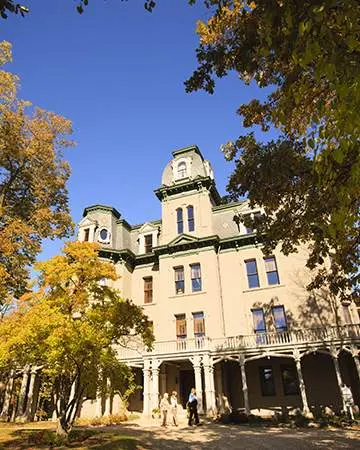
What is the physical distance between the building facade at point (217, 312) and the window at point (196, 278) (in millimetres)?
81

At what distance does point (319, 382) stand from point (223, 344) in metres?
6.35

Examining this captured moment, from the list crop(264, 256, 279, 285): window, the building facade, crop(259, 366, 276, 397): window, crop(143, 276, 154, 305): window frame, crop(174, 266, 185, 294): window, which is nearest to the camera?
the building facade

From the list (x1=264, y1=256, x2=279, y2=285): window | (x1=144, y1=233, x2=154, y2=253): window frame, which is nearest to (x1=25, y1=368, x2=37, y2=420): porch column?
(x1=144, y1=233, x2=154, y2=253): window frame

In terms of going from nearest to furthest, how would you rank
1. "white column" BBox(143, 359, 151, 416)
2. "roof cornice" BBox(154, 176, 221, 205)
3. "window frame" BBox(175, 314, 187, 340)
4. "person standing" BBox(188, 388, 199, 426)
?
"person standing" BBox(188, 388, 199, 426) < "white column" BBox(143, 359, 151, 416) < "window frame" BBox(175, 314, 187, 340) < "roof cornice" BBox(154, 176, 221, 205)

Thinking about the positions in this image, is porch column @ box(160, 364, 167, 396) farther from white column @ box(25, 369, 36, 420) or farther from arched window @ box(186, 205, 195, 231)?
arched window @ box(186, 205, 195, 231)

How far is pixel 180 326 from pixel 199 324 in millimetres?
1502

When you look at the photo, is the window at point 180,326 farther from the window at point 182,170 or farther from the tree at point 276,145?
the tree at point 276,145

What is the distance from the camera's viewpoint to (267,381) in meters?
22.7

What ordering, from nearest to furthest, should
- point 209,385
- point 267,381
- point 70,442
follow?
point 70,442
point 209,385
point 267,381

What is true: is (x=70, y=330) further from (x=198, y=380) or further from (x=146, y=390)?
(x=146, y=390)

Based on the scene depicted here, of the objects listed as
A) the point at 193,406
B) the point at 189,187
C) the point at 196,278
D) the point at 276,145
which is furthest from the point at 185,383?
the point at 276,145

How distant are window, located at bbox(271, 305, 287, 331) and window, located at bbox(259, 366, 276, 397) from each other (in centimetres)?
280

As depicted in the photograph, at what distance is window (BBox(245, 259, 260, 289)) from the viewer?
981 inches

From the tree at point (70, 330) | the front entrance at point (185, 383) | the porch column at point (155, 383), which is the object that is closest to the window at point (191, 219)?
the porch column at point (155, 383)
